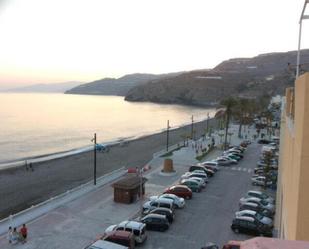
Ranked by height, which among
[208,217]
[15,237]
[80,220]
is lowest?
[80,220]

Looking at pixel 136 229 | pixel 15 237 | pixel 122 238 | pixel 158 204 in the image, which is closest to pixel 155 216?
pixel 136 229

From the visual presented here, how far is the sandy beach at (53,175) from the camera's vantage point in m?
30.0

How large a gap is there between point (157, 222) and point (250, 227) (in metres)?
4.36

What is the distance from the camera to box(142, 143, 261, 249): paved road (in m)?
18.2

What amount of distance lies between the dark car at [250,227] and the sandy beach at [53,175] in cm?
1499

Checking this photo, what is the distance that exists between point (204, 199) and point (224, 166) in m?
12.0

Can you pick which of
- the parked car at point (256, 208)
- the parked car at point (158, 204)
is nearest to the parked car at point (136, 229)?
the parked car at point (158, 204)

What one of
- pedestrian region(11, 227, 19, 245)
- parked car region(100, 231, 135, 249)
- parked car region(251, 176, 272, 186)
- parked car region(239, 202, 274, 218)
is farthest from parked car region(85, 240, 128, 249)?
parked car region(251, 176, 272, 186)

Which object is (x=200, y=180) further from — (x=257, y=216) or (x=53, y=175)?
(x=53, y=175)

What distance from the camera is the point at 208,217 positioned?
70.5ft

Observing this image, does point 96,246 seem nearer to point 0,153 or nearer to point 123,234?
point 123,234

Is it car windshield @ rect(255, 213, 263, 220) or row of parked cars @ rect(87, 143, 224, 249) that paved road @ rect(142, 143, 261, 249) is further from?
car windshield @ rect(255, 213, 263, 220)

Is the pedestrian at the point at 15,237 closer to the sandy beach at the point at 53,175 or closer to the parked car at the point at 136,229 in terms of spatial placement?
the parked car at the point at 136,229

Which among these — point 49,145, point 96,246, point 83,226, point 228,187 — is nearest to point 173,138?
point 49,145
